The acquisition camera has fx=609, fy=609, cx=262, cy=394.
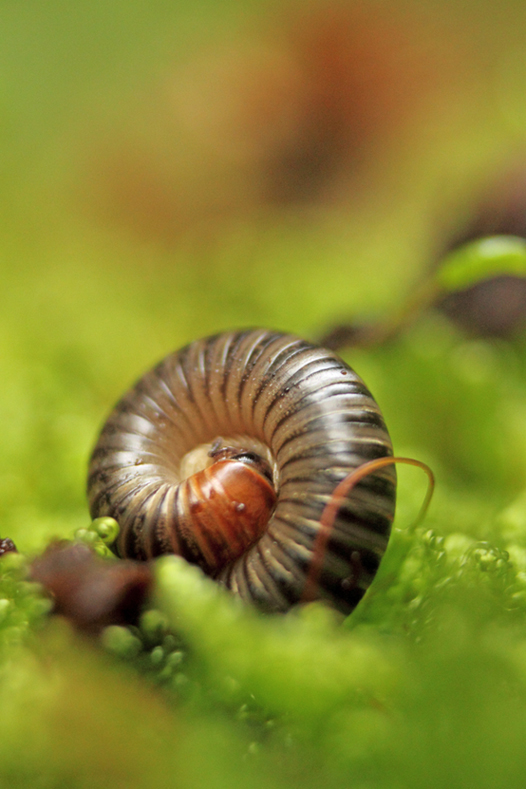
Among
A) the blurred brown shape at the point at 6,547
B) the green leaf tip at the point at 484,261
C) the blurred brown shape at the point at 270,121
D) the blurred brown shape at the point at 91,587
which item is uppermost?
the blurred brown shape at the point at 270,121

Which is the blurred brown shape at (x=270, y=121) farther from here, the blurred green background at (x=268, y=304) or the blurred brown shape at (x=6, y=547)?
the blurred brown shape at (x=6, y=547)

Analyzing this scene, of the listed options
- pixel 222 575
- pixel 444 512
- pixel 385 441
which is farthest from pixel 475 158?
→ pixel 222 575

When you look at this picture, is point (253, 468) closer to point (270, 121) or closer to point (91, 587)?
point (91, 587)

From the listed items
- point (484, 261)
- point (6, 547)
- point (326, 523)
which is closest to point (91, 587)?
point (6, 547)

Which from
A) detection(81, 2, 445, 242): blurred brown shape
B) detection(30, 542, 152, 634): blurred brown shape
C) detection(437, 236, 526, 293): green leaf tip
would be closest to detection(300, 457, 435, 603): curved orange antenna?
detection(30, 542, 152, 634): blurred brown shape

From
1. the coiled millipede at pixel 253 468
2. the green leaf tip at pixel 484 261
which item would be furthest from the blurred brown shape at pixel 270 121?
the coiled millipede at pixel 253 468

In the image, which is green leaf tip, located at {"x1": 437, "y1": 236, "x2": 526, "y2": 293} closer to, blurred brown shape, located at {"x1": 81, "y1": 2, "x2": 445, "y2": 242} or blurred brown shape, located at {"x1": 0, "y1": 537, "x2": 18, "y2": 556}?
blurred brown shape, located at {"x1": 0, "y1": 537, "x2": 18, "y2": 556}
